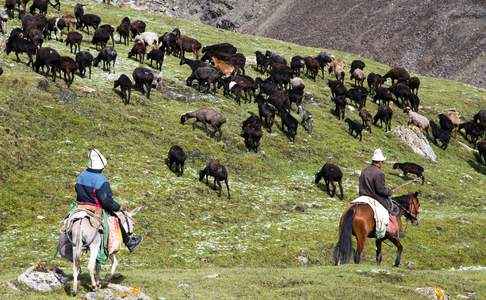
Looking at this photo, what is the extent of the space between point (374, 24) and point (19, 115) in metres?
86.0

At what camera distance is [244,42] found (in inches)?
2758

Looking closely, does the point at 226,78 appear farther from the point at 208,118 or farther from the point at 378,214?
the point at 378,214

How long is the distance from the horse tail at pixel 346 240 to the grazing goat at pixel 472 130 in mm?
39739

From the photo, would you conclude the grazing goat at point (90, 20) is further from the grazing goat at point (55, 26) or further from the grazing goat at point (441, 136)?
the grazing goat at point (441, 136)

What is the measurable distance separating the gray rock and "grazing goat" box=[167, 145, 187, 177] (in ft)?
60.9

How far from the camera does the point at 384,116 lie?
1956 inches

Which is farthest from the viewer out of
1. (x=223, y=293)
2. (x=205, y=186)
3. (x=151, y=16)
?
(x=151, y=16)

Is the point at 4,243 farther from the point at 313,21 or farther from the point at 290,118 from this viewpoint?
the point at 313,21

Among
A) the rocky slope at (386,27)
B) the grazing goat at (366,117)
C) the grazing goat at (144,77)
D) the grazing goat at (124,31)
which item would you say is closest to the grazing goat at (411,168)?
the grazing goat at (366,117)

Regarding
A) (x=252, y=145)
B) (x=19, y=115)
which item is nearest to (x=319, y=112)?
(x=252, y=145)

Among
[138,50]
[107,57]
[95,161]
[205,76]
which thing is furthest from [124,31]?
[95,161]

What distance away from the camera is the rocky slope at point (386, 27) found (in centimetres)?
9506

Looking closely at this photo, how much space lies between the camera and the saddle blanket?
18453mm

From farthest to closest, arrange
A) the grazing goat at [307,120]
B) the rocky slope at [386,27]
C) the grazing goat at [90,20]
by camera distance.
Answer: the rocky slope at [386,27]
the grazing goat at [90,20]
the grazing goat at [307,120]
